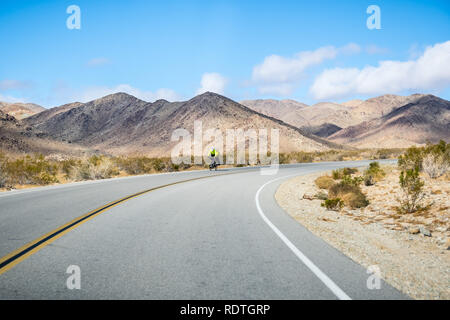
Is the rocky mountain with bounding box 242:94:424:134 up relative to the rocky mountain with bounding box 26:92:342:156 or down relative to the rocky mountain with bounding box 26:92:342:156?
up

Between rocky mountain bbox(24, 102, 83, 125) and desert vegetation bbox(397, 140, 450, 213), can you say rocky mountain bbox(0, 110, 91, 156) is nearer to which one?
desert vegetation bbox(397, 140, 450, 213)

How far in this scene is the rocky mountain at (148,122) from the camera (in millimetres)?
81125

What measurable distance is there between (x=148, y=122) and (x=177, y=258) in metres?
92.5

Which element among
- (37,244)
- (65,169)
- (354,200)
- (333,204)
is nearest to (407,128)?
(65,169)

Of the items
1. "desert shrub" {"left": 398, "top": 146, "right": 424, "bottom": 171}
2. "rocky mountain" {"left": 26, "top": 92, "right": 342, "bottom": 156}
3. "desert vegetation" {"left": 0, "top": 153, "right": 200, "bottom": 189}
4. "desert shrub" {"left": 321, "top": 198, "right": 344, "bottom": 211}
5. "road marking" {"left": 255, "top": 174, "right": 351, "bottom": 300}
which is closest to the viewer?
"road marking" {"left": 255, "top": 174, "right": 351, "bottom": 300}

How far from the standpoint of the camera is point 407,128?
123 metres

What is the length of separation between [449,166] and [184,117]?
238 ft

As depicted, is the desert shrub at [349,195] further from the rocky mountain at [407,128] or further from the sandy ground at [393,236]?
the rocky mountain at [407,128]

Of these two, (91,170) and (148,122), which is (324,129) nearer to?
(148,122)

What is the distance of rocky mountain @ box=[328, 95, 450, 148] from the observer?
384 ft

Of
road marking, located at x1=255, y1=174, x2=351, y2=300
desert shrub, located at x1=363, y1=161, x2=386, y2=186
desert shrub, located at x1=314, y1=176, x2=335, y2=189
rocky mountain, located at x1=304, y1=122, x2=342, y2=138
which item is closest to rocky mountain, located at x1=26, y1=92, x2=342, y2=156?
desert shrub, located at x1=363, y1=161, x2=386, y2=186

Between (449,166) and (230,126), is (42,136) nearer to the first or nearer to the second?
(230,126)

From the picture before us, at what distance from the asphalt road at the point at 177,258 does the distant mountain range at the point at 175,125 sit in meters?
51.1

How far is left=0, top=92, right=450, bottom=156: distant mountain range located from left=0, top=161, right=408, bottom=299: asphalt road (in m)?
51.1
